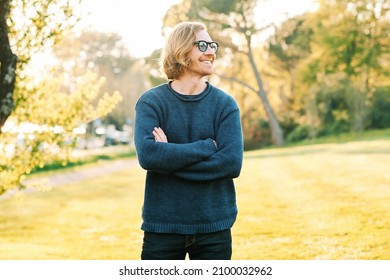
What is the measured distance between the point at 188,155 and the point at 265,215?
6859mm

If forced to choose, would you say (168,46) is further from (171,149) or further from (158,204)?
(158,204)

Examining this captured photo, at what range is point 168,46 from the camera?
103 inches

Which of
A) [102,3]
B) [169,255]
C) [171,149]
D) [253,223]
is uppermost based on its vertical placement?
[102,3]

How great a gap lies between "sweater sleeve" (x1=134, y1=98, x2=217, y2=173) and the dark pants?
11.7 inches

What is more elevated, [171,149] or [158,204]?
[171,149]

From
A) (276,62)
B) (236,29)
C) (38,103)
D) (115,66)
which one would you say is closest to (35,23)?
(38,103)

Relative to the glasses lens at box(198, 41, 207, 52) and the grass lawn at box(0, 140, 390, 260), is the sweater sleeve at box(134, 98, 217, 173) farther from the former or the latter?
the grass lawn at box(0, 140, 390, 260)

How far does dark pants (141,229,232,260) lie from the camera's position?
254cm

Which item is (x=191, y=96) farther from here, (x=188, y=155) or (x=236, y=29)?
(x=236, y=29)

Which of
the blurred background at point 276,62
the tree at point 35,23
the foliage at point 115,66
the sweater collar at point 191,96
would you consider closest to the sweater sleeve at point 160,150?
the sweater collar at point 191,96

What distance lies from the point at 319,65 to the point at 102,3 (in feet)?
75.2

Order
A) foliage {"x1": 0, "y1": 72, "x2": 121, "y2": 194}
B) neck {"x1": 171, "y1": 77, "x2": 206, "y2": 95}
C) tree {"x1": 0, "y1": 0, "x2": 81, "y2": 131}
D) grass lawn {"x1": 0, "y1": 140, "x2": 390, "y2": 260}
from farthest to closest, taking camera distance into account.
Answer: grass lawn {"x1": 0, "y1": 140, "x2": 390, "y2": 260}, foliage {"x1": 0, "y1": 72, "x2": 121, "y2": 194}, tree {"x1": 0, "y1": 0, "x2": 81, "y2": 131}, neck {"x1": 171, "y1": 77, "x2": 206, "y2": 95}

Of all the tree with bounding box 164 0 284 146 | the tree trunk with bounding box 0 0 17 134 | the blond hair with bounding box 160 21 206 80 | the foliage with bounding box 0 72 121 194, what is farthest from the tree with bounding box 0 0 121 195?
the tree with bounding box 164 0 284 146

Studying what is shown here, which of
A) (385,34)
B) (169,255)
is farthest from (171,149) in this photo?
(385,34)
